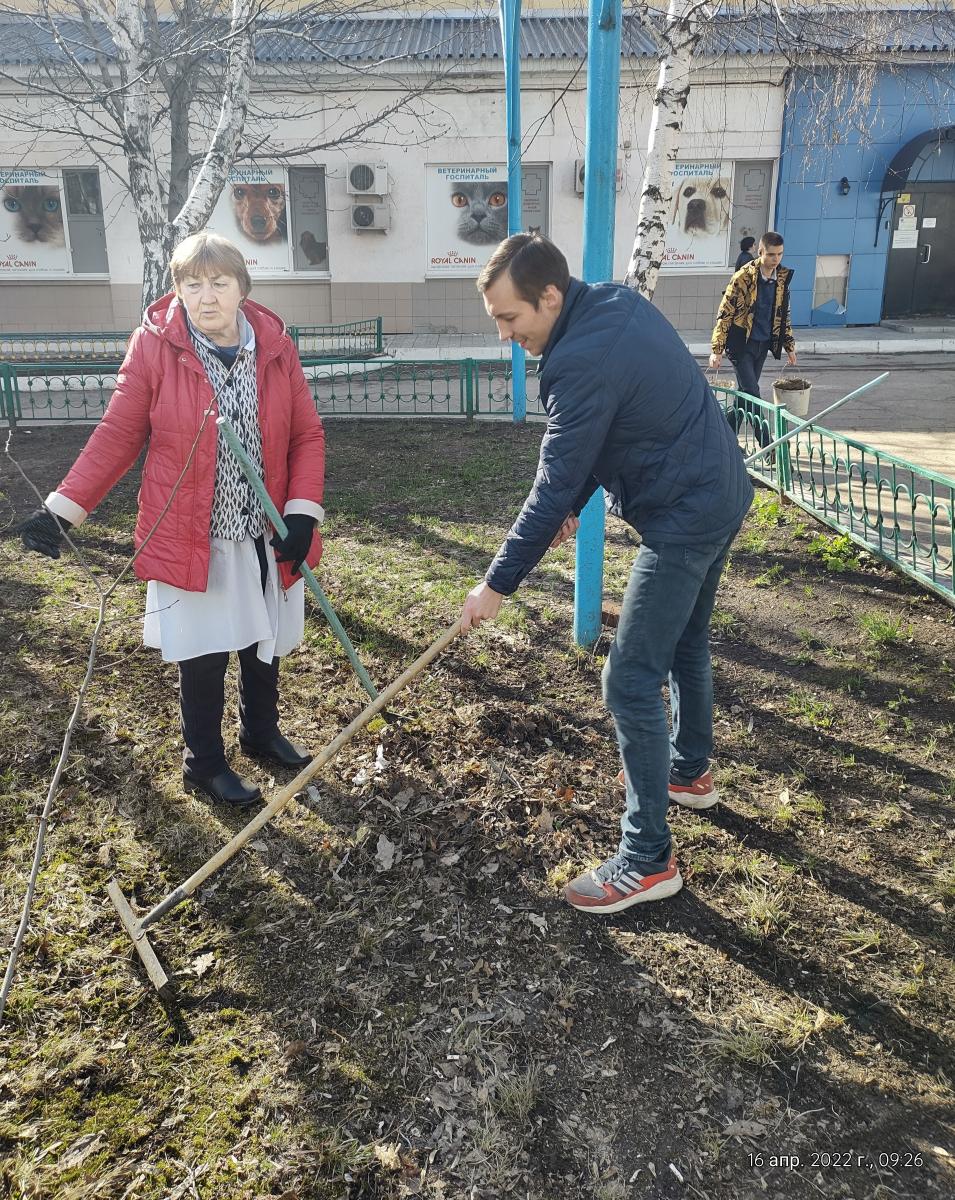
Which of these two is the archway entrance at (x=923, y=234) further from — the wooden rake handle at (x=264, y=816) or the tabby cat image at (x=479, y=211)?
the wooden rake handle at (x=264, y=816)

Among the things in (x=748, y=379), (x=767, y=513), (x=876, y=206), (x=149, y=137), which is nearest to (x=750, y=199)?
(x=876, y=206)

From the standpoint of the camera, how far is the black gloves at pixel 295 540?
2977 mm

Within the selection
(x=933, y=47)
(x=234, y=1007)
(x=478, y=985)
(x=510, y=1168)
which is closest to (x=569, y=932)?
(x=478, y=985)

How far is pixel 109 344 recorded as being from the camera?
1412cm

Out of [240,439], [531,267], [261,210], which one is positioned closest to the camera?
[531,267]

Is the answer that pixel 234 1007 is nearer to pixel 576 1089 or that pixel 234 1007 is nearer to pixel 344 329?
pixel 576 1089

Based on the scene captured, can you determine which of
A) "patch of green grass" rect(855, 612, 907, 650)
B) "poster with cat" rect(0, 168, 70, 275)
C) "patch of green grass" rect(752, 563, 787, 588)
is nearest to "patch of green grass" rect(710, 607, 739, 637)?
"patch of green grass" rect(752, 563, 787, 588)

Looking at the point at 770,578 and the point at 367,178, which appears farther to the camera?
the point at 367,178

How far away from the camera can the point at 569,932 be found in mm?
2641

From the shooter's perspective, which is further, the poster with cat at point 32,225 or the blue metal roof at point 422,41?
the poster with cat at point 32,225

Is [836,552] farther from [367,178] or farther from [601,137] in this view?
[367,178]

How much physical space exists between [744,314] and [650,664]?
18.1 ft

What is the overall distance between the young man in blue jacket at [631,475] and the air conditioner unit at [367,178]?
578 inches

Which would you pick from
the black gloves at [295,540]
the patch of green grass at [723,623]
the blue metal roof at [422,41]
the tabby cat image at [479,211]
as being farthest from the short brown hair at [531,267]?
the tabby cat image at [479,211]
